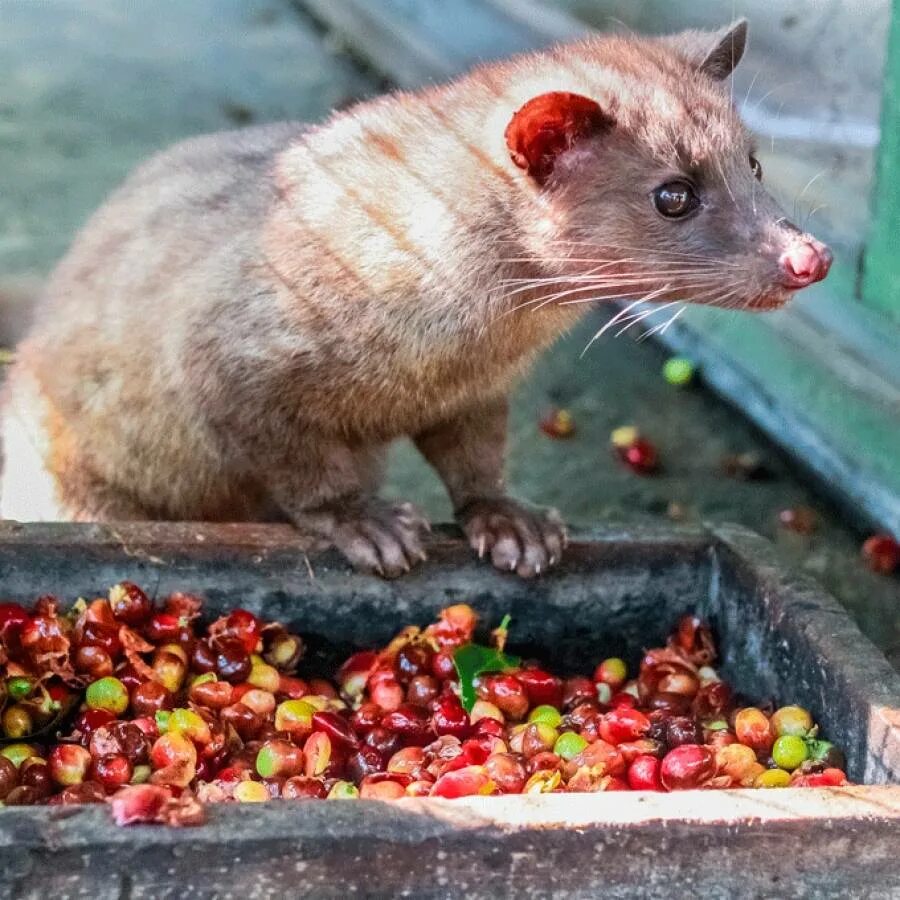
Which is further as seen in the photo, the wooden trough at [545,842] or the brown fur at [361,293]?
the brown fur at [361,293]

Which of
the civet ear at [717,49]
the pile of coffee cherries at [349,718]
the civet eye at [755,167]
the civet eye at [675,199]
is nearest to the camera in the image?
the pile of coffee cherries at [349,718]

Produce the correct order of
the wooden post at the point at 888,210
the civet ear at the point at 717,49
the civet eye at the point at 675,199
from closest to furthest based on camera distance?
the civet eye at the point at 675,199 → the civet ear at the point at 717,49 → the wooden post at the point at 888,210

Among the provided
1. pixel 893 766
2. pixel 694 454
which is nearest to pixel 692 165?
pixel 893 766

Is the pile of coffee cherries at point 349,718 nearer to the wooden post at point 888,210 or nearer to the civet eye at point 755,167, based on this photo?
the civet eye at point 755,167

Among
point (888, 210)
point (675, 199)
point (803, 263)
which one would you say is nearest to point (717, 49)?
point (675, 199)

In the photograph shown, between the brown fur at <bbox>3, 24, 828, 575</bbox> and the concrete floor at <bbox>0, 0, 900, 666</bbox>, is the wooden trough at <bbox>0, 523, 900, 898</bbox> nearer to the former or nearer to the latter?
the brown fur at <bbox>3, 24, 828, 575</bbox>

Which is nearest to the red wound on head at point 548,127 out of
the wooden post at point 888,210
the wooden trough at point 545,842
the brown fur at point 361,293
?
the brown fur at point 361,293
